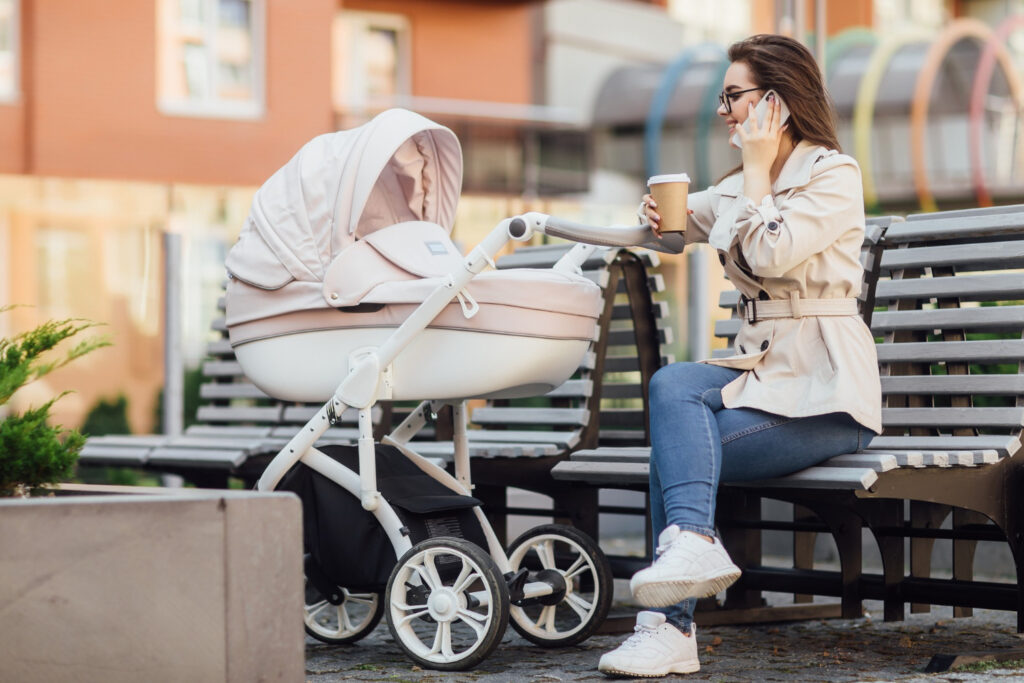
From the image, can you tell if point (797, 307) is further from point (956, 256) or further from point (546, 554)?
point (546, 554)

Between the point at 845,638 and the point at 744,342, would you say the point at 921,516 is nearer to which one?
the point at 845,638

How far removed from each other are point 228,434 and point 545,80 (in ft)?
62.3

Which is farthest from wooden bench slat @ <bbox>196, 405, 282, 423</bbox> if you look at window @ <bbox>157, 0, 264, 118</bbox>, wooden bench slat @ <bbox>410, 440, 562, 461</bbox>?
window @ <bbox>157, 0, 264, 118</bbox>

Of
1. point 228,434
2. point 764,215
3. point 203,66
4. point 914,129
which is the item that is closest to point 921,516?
point 764,215

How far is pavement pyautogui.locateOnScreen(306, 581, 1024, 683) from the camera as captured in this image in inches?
157

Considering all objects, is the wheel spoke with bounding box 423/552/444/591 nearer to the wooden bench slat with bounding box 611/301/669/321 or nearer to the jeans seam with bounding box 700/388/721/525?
the jeans seam with bounding box 700/388/721/525

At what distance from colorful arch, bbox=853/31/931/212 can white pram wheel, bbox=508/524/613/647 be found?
2062 cm

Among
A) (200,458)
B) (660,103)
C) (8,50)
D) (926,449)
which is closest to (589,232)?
(926,449)

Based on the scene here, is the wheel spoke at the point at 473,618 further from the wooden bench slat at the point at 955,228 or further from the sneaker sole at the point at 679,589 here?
the wooden bench slat at the point at 955,228

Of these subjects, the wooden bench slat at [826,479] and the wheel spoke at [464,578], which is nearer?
the wooden bench slat at [826,479]

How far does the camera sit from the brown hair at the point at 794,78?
3994 millimetres

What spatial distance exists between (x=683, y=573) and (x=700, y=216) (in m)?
1.12

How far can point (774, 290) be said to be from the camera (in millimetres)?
3973

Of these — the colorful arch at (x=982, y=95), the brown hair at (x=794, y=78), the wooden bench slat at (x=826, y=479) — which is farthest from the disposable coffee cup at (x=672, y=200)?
the colorful arch at (x=982, y=95)
